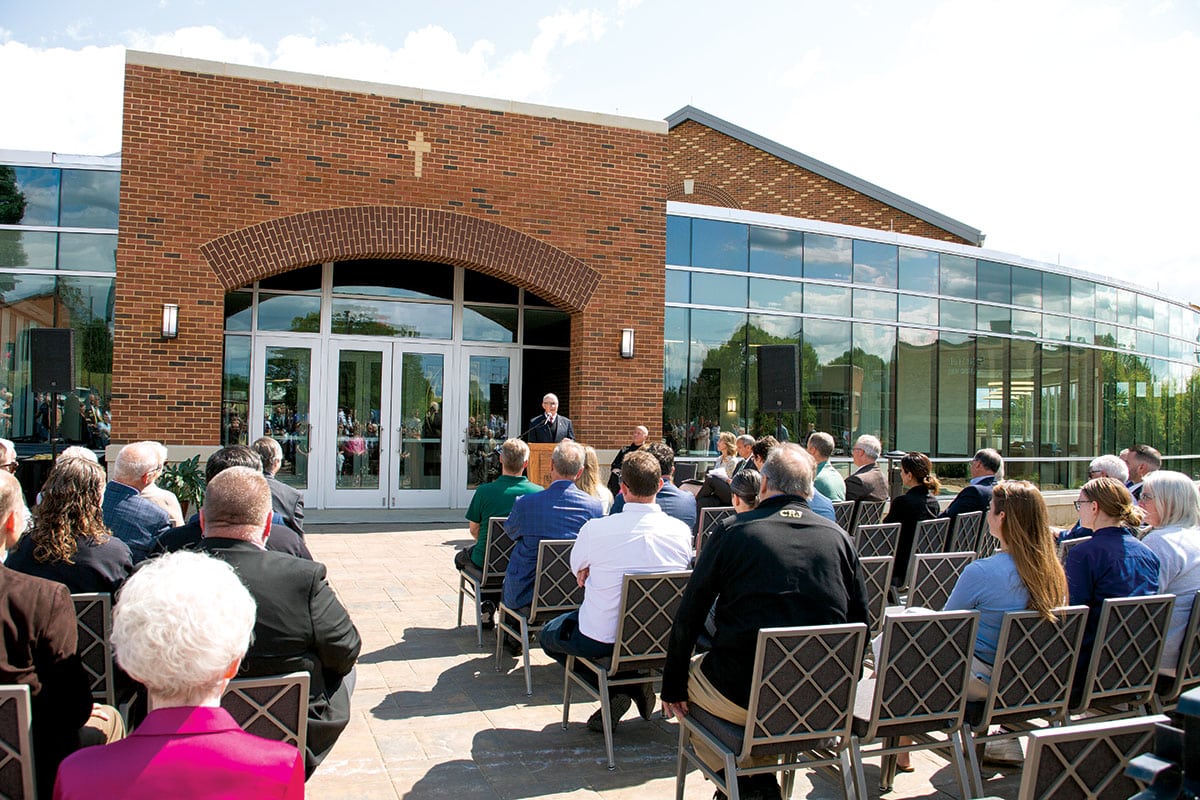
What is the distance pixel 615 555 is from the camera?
419cm

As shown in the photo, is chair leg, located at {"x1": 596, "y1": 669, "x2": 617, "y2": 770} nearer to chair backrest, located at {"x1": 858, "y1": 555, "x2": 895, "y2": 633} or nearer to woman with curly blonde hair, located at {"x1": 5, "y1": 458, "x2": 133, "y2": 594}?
chair backrest, located at {"x1": 858, "y1": 555, "x2": 895, "y2": 633}

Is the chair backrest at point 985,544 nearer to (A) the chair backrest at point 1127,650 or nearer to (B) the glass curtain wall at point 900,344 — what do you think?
(A) the chair backrest at point 1127,650

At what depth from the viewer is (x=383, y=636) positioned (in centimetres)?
607

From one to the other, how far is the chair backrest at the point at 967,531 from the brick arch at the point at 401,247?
6.10 meters

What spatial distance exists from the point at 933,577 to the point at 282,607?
352cm

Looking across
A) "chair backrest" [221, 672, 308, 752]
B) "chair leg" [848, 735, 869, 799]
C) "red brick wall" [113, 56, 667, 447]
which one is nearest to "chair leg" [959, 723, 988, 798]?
"chair leg" [848, 735, 869, 799]

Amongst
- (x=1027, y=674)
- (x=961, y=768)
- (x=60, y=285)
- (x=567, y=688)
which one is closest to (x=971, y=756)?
(x=961, y=768)

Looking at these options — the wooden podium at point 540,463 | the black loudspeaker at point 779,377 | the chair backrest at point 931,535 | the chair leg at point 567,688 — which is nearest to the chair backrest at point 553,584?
the chair leg at point 567,688

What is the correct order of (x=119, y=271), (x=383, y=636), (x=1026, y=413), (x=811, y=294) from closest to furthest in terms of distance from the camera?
(x=383, y=636), (x=119, y=271), (x=811, y=294), (x=1026, y=413)

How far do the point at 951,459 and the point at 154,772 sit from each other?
15.2 metres

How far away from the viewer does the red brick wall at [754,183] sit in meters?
19.4

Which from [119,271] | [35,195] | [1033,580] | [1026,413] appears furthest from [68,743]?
[1026,413]

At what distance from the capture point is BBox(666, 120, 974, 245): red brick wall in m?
19.4

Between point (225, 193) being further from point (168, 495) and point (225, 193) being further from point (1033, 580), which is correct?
point (1033, 580)
